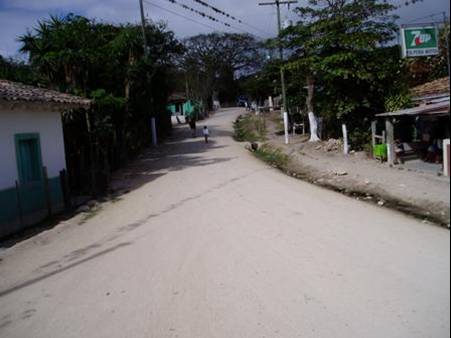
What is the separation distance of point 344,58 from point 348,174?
6986 millimetres

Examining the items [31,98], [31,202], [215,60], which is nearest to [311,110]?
[31,98]

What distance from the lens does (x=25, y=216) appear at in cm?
1113

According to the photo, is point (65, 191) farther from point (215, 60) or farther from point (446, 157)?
point (215, 60)

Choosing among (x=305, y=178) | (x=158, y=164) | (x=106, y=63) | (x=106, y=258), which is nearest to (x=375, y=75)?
(x=305, y=178)

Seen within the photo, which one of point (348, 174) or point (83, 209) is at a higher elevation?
point (348, 174)

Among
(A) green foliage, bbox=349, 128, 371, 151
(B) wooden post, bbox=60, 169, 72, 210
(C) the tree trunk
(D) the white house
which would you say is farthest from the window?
(C) the tree trunk

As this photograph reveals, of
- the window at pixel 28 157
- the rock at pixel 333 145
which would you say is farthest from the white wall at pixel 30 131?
the rock at pixel 333 145

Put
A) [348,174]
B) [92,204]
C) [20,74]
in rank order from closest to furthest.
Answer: [92,204] → [348,174] → [20,74]

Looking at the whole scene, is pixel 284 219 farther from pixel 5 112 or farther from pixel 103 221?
pixel 5 112

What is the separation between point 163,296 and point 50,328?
1224 mm

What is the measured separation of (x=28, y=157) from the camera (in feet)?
39.6

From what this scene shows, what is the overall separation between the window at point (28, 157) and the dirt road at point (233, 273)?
2007 mm

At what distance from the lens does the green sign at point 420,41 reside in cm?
124

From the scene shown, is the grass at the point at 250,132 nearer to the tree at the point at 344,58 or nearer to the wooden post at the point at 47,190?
the tree at the point at 344,58
